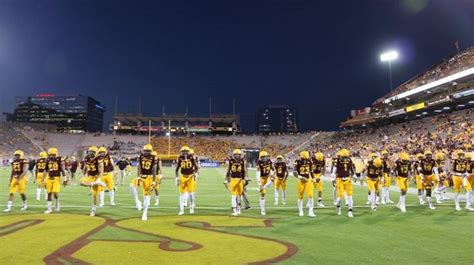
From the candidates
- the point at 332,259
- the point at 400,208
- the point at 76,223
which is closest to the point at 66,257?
the point at 76,223

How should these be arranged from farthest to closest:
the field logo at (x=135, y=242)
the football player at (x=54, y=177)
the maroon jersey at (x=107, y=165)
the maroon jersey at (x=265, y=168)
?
1. the maroon jersey at (x=107, y=165)
2. the maroon jersey at (x=265, y=168)
3. the football player at (x=54, y=177)
4. the field logo at (x=135, y=242)

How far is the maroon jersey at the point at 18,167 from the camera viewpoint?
14051mm

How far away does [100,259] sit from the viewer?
689 centimetres

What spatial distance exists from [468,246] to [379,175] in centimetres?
718

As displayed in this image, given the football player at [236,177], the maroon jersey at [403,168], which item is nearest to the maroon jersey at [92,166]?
the football player at [236,177]

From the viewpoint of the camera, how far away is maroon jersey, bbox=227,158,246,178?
13.0 m

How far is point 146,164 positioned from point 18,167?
571 cm

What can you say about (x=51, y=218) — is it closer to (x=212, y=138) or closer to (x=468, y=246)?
(x=468, y=246)

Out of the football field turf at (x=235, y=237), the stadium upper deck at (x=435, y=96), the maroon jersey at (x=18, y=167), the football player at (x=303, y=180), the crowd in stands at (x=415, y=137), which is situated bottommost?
the football field turf at (x=235, y=237)

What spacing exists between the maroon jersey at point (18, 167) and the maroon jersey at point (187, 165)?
633 cm

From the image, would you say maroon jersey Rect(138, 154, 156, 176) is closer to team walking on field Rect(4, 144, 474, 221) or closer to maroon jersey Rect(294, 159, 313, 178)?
team walking on field Rect(4, 144, 474, 221)

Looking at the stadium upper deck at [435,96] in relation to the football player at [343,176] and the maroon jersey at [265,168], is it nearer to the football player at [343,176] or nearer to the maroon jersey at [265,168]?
the football player at [343,176]

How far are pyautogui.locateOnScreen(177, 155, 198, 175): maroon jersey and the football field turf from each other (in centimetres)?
157

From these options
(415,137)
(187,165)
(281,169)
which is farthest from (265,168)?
(415,137)
